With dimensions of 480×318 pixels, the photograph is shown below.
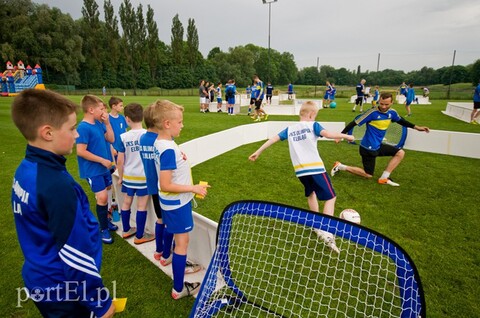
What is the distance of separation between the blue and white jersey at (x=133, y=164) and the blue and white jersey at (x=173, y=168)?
1177 millimetres

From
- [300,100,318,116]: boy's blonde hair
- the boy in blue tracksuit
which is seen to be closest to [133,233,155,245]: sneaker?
the boy in blue tracksuit

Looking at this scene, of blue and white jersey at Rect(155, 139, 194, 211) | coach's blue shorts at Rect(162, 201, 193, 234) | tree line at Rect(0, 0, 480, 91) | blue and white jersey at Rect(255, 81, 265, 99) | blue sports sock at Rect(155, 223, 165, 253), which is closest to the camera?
blue and white jersey at Rect(155, 139, 194, 211)

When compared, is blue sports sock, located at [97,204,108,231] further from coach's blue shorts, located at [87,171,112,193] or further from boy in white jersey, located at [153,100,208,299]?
boy in white jersey, located at [153,100,208,299]

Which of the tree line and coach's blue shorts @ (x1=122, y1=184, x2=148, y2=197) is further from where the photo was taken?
the tree line

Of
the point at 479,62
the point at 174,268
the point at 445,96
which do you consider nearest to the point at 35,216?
the point at 174,268

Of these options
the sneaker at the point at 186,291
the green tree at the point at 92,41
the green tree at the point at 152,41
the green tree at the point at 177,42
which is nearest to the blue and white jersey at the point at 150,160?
the sneaker at the point at 186,291

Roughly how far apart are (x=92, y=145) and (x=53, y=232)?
7.91ft

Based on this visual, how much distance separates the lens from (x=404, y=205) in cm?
507

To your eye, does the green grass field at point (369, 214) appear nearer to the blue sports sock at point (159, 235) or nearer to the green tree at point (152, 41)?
the blue sports sock at point (159, 235)

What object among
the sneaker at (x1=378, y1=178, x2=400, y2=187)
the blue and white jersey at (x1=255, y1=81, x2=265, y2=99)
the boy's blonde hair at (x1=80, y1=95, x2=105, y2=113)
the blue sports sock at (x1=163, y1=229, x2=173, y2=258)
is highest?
the blue and white jersey at (x1=255, y1=81, x2=265, y2=99)

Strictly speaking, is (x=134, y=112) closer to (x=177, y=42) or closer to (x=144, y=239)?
(x=144, y=239)

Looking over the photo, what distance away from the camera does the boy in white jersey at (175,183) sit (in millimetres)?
2449

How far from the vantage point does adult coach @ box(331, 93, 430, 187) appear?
19.0 ft

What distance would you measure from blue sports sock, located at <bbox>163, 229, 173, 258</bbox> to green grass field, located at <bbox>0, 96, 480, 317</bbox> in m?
0.24
